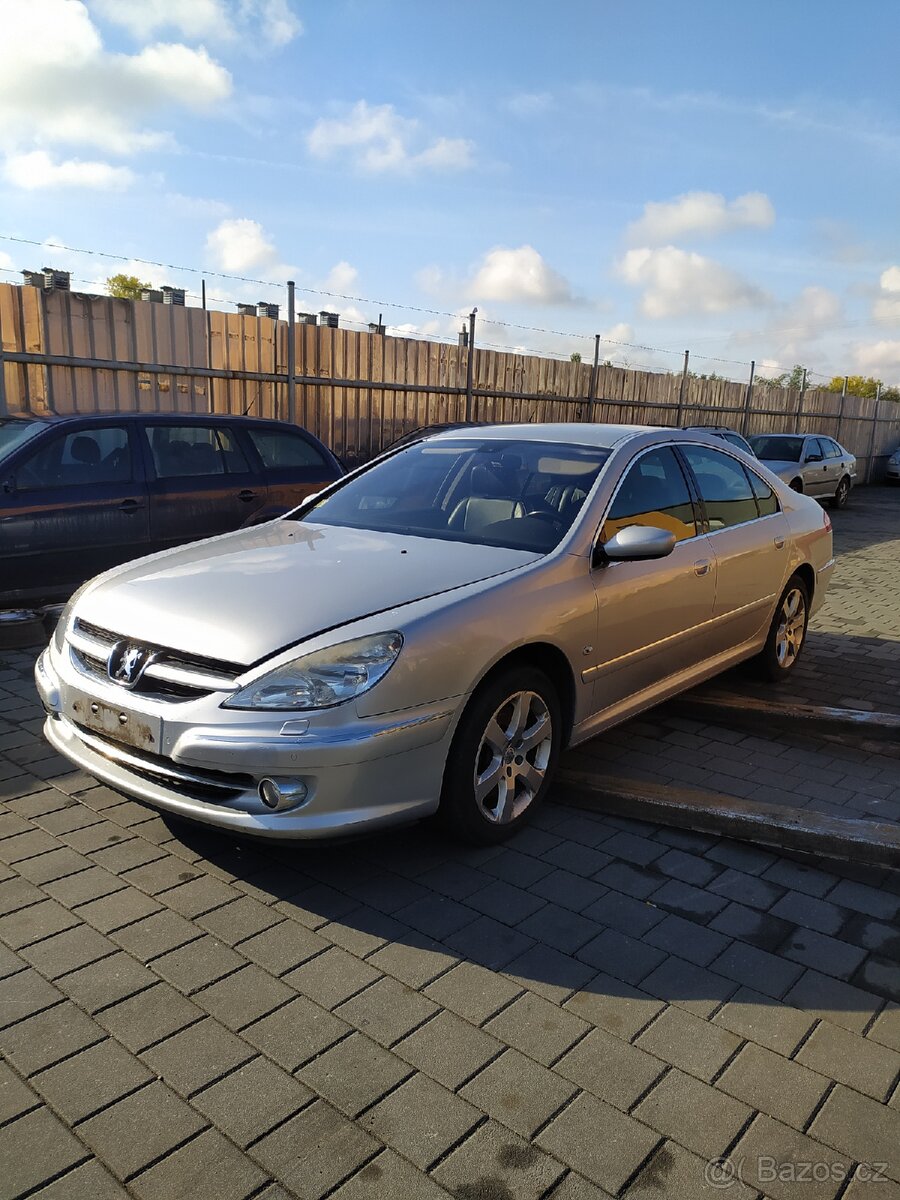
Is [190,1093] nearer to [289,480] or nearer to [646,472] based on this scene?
[646,472]

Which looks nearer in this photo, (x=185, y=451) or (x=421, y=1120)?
(x=421, y=1120)

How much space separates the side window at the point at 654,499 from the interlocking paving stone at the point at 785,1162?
2.35 meters

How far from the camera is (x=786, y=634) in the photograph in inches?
230

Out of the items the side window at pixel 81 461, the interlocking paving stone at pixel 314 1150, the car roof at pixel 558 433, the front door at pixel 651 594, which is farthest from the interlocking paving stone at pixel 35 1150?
the side window at pixel 81 461

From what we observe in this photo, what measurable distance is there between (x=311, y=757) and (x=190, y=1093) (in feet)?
3.19

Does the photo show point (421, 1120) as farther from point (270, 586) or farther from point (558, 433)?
point (558, 433)

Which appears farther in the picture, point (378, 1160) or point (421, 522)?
point (421, 522)

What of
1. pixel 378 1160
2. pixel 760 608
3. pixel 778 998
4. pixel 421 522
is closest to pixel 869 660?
pixel 760 608

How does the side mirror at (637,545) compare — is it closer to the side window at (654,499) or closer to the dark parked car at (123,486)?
the side window at (654,499)

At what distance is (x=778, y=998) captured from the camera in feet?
8.80

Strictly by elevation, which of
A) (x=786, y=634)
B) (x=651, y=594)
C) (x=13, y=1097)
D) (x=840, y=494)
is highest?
(x=651, y=594)

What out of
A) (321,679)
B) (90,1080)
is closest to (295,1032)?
(90,1080)

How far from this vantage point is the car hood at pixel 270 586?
3.07 metres

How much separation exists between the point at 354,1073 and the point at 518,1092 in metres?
0.42
